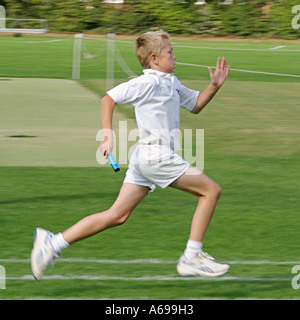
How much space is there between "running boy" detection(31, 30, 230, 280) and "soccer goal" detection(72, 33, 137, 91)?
1352 centimetres

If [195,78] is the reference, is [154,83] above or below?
above

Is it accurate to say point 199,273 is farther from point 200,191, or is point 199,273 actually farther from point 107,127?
point 107,127

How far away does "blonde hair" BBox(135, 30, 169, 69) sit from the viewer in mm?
5633

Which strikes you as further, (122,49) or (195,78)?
(122,49)

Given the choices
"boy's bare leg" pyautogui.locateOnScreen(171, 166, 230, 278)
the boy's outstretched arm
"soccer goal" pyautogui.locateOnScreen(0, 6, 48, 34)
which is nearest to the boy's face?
the boy's outstretched arm

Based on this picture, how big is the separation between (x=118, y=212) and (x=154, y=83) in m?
0.92

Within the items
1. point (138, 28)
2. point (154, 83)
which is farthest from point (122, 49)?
point (154, 83)

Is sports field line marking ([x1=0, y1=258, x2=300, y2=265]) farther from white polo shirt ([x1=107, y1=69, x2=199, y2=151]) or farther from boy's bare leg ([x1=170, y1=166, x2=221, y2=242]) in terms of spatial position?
white polo shirt ([x1=107, y1=69, x2=199, y2=151])

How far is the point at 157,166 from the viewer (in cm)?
555

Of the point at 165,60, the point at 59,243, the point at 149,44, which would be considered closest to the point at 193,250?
the point at 59,243

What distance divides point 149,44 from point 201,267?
160 centimetres

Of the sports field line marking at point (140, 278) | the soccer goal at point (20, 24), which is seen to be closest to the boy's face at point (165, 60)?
the sports field line marking at point (140, 278)

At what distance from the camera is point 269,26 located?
153ft

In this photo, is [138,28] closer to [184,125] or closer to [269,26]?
[269,26]
